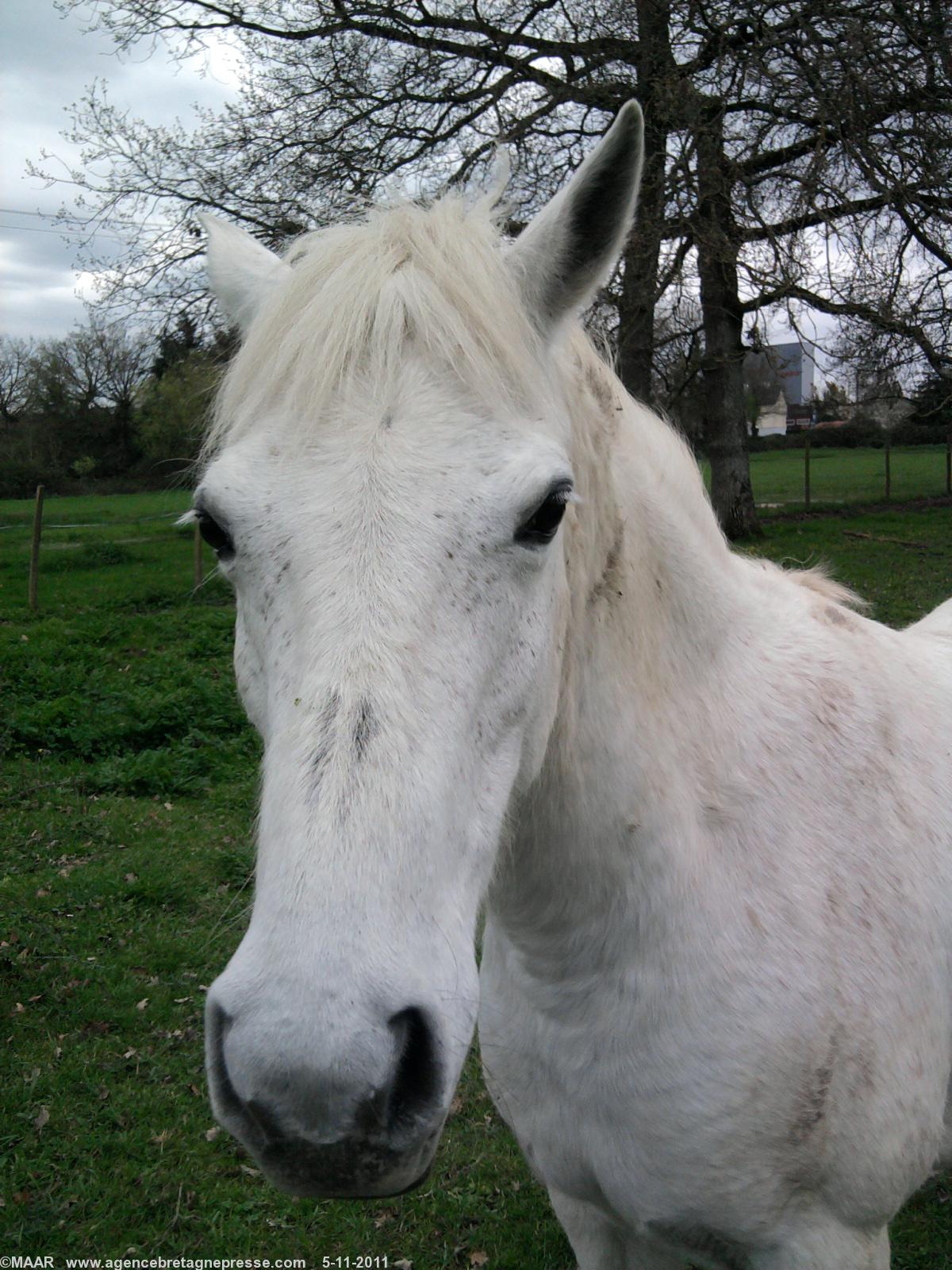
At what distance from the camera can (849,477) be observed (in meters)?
27.5

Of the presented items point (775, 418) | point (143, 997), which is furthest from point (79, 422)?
point (775, 418)

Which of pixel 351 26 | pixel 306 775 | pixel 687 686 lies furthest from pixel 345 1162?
pixel 351 26

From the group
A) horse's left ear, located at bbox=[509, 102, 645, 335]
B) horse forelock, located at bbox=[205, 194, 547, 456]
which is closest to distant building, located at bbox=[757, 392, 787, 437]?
horse's left ear, located at bbox=[509, 102, 645, 335]

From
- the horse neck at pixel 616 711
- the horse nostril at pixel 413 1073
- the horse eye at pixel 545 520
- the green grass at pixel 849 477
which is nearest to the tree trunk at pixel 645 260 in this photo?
the green grass at pixel 849 477

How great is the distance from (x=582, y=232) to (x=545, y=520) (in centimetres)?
62

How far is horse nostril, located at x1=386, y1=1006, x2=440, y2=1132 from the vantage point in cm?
113

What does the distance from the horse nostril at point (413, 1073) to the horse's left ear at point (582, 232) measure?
4.08 ft

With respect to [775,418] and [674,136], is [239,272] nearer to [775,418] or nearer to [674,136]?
[674,136]

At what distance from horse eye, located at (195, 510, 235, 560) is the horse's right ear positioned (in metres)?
0.56

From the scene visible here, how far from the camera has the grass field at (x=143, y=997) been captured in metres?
3.20

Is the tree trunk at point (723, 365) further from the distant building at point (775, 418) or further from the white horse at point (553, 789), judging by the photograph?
the distant building at point (775, 418)

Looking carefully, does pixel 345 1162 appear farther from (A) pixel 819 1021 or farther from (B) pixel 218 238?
(B) pixel 218 238

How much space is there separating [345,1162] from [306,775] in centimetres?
46

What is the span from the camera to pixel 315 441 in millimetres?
1474
